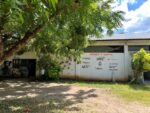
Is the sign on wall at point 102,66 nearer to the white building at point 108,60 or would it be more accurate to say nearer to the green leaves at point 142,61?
the white building at point 108,60

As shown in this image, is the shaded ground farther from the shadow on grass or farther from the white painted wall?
the white painted wall

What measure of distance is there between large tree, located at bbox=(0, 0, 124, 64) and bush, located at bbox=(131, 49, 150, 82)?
382cm

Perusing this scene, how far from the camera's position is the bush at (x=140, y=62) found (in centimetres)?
1869

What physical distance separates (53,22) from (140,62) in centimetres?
1042

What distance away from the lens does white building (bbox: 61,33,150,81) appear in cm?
2122

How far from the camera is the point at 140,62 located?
1894 centimetres

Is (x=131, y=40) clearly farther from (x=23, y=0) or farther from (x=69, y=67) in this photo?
(x=23, y=0)

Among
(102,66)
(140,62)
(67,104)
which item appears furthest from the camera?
(102,66)

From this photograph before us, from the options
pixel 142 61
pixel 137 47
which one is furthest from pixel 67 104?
pixel 137 47

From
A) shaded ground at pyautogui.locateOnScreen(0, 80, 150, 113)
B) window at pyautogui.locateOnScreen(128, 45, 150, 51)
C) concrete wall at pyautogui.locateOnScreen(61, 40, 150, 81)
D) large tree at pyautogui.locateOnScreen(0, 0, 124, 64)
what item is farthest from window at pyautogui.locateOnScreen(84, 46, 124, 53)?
shaded ground at pyautogui.locateOnScreen(0, 80, 150, 113)

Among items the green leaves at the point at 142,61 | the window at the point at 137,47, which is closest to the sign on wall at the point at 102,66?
the window at the point at 137,47

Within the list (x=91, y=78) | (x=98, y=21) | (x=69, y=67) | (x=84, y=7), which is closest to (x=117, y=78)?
(x=91, y=78)

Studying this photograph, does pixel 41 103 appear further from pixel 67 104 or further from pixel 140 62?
pixel 140 62

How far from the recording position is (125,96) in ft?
45.1
